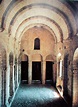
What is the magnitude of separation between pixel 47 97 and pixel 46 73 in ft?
20.1

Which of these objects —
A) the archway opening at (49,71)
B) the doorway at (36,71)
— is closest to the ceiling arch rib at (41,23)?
the archway opening at (49,71)

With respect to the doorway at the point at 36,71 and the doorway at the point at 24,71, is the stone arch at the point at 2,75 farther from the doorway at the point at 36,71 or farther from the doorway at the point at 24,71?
the doorway at the point at 36,71

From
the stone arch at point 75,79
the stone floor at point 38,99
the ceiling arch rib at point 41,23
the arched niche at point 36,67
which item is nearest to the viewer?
the stone arch at point 75,79

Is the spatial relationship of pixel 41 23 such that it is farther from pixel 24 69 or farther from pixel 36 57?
pixel 24 69

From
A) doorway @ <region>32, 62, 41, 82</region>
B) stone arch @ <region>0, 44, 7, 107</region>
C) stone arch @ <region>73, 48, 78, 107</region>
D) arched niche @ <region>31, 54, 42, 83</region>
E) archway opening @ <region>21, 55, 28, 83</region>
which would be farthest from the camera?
doorway @ <region>32, 62, 41, 82</region>

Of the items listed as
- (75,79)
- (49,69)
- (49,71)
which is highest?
(49,69)

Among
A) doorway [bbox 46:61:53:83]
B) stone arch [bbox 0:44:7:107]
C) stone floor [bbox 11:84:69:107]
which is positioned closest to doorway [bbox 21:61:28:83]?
doorway [bbox 46:61:53:83]

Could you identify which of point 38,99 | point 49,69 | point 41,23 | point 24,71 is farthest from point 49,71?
point 38,99

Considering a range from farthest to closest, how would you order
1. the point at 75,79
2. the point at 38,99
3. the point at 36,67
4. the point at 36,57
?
the point at 36,67
the point at 36,57
the point at 38,99
the point at 75,79

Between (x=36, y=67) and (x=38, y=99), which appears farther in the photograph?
(x=36, y=67)

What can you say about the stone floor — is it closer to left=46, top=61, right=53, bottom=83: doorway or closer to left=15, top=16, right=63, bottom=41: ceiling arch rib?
left=46, top=61, right=53, bottom=83: doorway

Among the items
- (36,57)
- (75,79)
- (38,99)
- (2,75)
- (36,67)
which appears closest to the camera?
(2,75)

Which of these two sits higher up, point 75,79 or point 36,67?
point 36,67

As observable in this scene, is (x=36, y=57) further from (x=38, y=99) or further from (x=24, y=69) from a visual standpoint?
(x=38, y=99)
